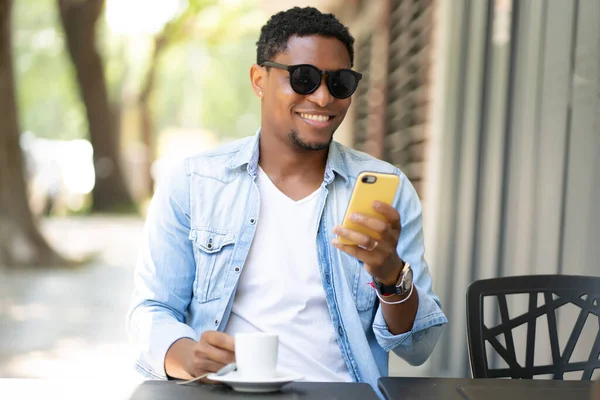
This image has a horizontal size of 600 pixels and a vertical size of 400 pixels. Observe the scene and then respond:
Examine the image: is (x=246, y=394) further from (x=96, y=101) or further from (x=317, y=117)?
(x=96, y=101)

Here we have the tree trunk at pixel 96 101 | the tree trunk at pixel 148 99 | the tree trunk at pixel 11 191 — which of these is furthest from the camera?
the tree trunk at pixel 148 99

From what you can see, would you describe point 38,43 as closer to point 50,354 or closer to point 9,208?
point 9,208

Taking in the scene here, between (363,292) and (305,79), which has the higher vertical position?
(305,79)

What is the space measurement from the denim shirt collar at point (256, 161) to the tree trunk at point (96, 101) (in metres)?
13.6

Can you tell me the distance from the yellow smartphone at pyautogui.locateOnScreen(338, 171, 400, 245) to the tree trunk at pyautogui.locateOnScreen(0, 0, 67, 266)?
30.1 ft

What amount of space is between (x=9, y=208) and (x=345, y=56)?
30.4ft

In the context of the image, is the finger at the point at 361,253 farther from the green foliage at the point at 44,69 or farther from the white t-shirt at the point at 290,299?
the green foliage at the point at 44,69

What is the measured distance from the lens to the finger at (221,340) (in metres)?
1.92

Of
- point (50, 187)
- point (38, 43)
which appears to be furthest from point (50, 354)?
point (38, 43)

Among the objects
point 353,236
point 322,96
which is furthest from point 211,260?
point 353,236

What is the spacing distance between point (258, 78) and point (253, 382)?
1.20 meters

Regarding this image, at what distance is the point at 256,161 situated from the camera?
262cm

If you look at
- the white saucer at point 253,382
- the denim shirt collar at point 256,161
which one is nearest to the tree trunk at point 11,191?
the denim shirt collar at point 256,161

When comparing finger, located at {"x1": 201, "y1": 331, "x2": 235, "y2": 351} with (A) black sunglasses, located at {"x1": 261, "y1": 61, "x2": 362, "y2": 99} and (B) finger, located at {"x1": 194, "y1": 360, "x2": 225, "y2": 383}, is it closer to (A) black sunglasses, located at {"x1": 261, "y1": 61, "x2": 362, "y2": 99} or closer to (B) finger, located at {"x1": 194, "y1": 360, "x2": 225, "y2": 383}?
(B) finger, located at {"x1": 194, "y1": 360, "x2": 225, "y2": 383}
